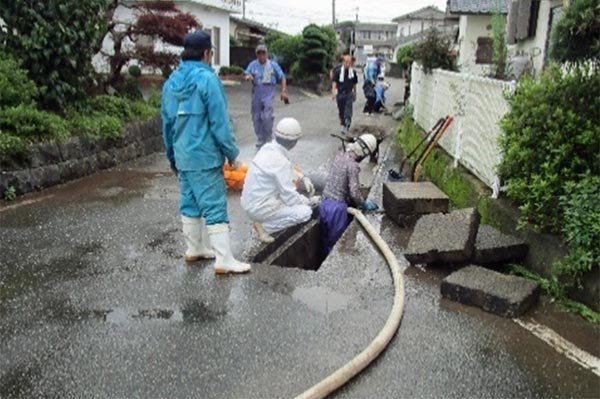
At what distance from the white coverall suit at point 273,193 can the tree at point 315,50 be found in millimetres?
23909

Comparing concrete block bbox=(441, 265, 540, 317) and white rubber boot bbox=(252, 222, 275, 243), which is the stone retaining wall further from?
concrete block bbox=(441, 265, 540, 317)

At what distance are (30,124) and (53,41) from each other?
1736 millimetres

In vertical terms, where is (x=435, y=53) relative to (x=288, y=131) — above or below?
above

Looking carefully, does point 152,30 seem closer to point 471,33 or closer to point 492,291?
point 492,291

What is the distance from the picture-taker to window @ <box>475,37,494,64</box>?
64.6ft

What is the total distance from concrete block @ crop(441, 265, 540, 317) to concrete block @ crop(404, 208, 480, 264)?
0.84 feet

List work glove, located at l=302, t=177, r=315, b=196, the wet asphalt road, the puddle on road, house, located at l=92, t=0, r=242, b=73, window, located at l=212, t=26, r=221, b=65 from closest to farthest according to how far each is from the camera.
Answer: the wet asphalt road → the puddle on road → work glove, located at l=302, t=177, r=315, b=196 → house, located at l=92, t=0, r=242, b=73 → window, located at l=212, t=26, r=221, b=65

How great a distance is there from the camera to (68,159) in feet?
26.4

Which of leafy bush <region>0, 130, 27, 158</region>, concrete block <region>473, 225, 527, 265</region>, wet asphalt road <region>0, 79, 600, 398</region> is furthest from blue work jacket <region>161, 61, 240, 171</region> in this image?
leafy bush <region>0, 130, 27, 158</region>

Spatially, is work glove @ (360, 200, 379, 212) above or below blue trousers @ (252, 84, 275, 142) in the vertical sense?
below

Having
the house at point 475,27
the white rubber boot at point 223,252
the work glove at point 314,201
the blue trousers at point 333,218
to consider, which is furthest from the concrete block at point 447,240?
the house at point 475,27

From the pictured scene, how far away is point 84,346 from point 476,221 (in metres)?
3.39

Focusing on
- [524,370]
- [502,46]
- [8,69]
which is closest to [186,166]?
[524,370]

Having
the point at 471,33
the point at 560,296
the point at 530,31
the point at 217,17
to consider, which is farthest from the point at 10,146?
the point at 217,17
